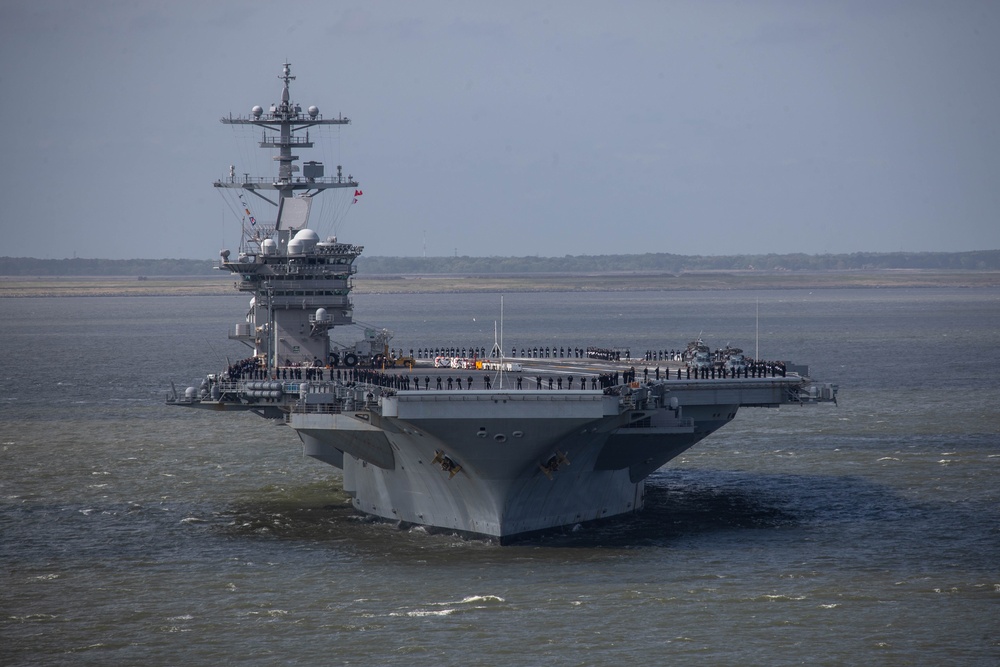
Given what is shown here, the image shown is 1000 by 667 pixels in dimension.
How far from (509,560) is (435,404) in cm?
440

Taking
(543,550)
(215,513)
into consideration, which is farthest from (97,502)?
(543,550)

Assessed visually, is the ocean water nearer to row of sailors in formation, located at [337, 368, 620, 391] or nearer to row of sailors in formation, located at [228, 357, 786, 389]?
row of sailors in formation, located at [228, 357, 786, 389]

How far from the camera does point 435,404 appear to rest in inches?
1328

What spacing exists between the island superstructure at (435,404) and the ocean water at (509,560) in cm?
111

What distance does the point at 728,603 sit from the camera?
30.5 meters

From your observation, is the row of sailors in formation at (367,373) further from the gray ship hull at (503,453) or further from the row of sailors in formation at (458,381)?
the gray ship hull at (503,453)

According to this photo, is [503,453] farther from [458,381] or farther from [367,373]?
[367,373]

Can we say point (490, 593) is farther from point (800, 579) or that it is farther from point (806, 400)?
point (806, 400)

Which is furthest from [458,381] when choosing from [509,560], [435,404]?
[509,560]

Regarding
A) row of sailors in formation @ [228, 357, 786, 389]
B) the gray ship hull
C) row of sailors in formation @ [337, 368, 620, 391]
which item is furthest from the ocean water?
row of sailors in formation @ [337, 368, 620, 391]

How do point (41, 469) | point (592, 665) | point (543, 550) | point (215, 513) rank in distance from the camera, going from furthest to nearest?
point (41, 469) → point (215, 513) → point (543, 550) → point (592, 665)

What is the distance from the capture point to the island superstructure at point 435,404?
112 feet

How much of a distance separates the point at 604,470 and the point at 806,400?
658cm

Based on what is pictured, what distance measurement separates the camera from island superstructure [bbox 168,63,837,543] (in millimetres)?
34031
